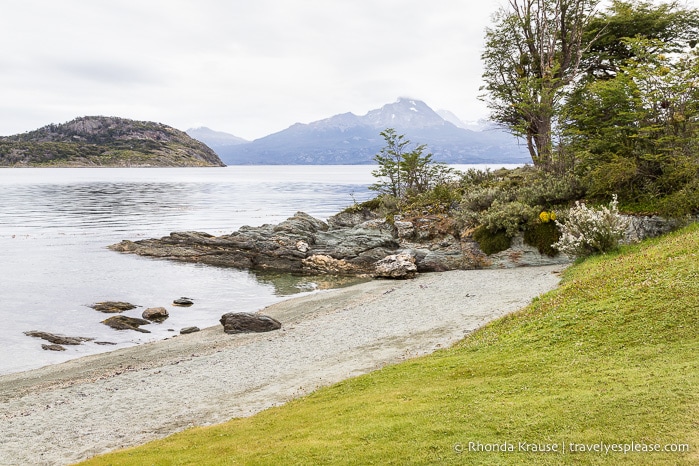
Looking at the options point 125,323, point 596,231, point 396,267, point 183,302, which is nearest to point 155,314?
point 125,323

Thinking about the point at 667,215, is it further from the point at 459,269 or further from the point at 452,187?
the point at 452,187

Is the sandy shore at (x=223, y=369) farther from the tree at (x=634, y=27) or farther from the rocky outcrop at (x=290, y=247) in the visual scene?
the tree at (x=634, y=27)

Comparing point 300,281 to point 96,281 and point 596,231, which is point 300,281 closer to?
point 96,281

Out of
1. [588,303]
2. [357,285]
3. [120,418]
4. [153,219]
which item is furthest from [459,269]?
[153,219]

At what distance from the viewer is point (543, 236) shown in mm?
26438

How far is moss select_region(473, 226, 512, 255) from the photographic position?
2770 cm

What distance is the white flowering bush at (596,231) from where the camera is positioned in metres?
19.9

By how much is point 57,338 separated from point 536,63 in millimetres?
39495

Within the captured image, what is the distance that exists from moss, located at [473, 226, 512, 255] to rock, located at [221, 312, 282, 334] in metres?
13.6

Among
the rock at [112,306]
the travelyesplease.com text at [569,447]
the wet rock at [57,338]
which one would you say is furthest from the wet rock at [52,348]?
the travelyesplease.com text at [569,447]

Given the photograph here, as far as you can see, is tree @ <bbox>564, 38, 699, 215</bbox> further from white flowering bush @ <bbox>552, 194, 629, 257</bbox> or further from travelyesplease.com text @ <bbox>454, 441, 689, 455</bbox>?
travelyesplease.com text @ <bbox>454, 441, 689, 455</bbox>

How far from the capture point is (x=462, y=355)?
12.0m

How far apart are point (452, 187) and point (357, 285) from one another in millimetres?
15180

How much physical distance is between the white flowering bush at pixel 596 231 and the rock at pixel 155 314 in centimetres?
2036
